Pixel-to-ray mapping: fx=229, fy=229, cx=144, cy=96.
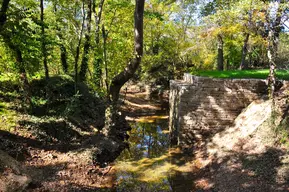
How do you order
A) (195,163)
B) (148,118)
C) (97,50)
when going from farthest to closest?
Result: (148,118), (97,50), (195,163)

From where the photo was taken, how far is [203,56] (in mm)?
21016

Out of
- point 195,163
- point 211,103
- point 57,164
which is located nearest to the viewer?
point 57,164

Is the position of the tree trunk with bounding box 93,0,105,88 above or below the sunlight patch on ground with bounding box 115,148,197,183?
above

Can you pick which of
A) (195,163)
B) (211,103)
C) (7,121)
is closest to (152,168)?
(195,163)

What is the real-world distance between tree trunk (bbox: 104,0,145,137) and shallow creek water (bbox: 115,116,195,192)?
146cm

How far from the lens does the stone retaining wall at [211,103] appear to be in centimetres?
890

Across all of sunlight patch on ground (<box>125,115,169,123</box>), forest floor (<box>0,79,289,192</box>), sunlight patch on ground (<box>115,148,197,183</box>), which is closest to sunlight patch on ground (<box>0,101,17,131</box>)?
forest floor (<box>0,79,289,192</box>)

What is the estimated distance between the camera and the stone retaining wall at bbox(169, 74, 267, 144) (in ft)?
29.2

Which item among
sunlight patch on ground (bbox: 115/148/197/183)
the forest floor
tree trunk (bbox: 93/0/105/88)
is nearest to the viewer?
the forest floor

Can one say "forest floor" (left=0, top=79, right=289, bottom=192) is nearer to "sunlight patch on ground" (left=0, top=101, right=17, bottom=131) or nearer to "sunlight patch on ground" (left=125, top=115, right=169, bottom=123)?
"sunlight patch on ground" (left=0, top=101, right=17, bottom=131)

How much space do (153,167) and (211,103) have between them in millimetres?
3375

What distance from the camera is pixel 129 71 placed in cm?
792

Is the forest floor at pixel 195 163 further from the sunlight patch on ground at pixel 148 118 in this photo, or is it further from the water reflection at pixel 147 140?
the sunlight patch on ground at pixel 148 118

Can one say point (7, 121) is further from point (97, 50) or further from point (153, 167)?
point (153, 167)
